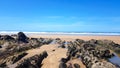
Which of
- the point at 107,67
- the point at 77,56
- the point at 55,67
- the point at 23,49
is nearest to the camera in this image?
the point at 107,67

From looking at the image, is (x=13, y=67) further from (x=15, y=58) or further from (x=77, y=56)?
(x=77, y=56)

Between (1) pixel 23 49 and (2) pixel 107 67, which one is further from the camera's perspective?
(1) pixel 23 49

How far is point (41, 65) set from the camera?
14.8m

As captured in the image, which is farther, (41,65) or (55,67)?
(41,65)

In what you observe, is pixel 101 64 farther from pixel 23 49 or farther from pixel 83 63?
pixel 23 49

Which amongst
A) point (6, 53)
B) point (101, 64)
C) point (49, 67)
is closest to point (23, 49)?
point (6, 53)

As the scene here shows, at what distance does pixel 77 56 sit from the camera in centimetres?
1797

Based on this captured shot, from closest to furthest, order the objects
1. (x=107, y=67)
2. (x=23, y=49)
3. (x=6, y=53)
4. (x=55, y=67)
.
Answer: (x=107, y=67) → (x=55, y=67) → (x=6, y=53) → (x=23, y=49)

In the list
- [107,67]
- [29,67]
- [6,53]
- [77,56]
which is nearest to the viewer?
[107,67]

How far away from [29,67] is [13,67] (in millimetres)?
1132

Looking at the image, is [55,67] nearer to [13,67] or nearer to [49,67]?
[49,67]

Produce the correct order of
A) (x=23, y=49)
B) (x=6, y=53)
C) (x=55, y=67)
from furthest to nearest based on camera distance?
1. (x=23, y=49)
2. (x=6, y=53)
3. (x=55, y=67)

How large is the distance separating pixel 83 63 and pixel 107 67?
4.43 m

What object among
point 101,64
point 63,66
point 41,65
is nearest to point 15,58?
point 41,65
